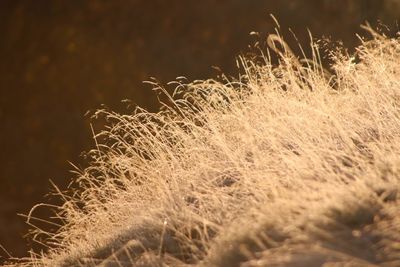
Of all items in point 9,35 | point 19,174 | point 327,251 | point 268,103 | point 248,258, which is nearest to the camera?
point 327,251

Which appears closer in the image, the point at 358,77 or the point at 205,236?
the point at 205,236

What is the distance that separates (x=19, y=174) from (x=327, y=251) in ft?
89.9

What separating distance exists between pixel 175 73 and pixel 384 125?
80.9 ft

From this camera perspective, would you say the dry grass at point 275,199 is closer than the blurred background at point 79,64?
Yes

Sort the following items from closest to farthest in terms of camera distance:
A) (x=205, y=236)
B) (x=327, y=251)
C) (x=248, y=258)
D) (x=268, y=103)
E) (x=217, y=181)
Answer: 1. (x=327, y=251)
2. (x=248, y=258)
3. (x=205, y=236)
4. (x=217, y=181)
5. (x=268, y=103)

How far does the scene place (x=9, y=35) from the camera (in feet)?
120

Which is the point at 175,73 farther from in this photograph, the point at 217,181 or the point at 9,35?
the point at 217,181

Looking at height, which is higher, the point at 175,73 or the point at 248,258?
the point at 248,258

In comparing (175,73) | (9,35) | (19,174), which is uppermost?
(9,35)

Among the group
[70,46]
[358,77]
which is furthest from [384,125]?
[70,46]

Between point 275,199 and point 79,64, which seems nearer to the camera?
point 275,199

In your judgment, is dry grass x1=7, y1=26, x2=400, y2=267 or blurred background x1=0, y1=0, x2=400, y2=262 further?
blurred background x1=0, y1=0, x2=400, y2=262

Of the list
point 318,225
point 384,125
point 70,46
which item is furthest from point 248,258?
point 70,46

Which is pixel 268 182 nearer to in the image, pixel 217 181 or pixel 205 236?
pixel 205 236
